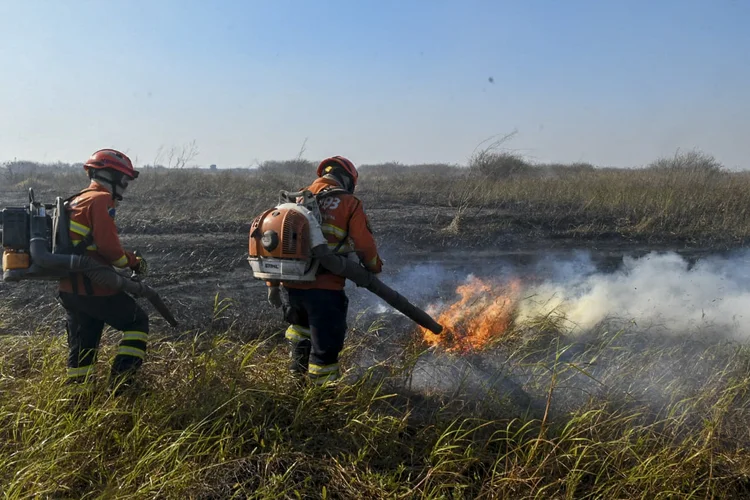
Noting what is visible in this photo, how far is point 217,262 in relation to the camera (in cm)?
805

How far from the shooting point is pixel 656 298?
19.1ft

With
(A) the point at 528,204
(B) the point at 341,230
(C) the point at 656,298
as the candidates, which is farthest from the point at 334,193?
(A) the point at 528,204

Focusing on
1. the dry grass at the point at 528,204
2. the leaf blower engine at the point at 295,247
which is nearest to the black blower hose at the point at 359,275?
the leaf blower engine at the point at 295,247

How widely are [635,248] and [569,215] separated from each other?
2.07 m

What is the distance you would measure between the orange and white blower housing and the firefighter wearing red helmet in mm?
978

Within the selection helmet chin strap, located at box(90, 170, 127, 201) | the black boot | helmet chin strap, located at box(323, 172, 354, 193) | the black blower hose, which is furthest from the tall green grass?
helmet chin strap, located at box(323, 172, 354, 193)

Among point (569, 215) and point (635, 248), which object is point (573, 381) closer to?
point (635, 248)

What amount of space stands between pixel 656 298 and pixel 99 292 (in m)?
5.57

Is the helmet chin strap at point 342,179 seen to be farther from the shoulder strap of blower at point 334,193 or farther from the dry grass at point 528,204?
the dry grass at point 528,204

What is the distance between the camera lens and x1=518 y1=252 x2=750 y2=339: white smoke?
5.02 metres

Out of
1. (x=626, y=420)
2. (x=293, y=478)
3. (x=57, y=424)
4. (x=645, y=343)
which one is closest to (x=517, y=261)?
(x=645, y=343)

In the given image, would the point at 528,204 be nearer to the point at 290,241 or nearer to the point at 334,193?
the point at 334,193

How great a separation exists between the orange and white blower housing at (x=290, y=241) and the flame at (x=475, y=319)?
5.56 ft

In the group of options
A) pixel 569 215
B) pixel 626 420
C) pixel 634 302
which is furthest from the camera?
pixel 569 215
